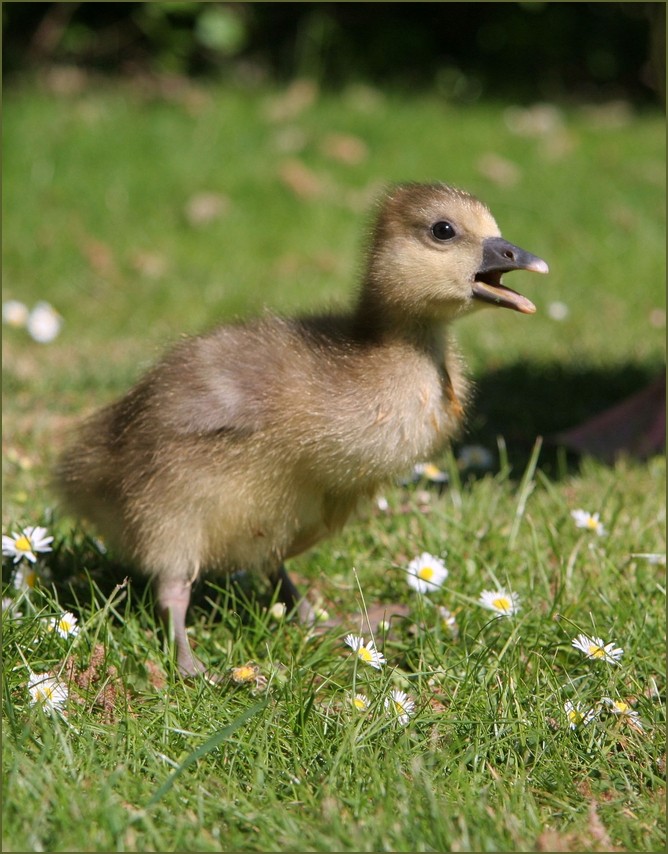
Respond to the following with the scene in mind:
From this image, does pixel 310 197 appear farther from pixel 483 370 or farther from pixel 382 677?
pixel 382 677

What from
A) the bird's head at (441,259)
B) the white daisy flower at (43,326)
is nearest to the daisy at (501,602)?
the bird's head at (441,259)

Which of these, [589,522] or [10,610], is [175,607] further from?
[589,522]

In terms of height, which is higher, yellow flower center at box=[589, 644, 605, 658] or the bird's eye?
the bird's eye

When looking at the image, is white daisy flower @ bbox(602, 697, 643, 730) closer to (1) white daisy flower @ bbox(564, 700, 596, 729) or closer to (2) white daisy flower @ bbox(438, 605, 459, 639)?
(1) white daisy flower @ bbox(564, 700, 596, 729)

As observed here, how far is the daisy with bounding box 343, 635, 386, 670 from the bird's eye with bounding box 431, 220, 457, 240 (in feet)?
3.49

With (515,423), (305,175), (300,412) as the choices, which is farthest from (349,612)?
(305,175)

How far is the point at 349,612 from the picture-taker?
10.6ft

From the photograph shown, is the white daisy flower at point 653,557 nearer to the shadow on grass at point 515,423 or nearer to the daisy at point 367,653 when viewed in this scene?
the shadow on grass at point 515,423

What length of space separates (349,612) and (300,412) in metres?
0.73

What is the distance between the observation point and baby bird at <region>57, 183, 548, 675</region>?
2.82 meters

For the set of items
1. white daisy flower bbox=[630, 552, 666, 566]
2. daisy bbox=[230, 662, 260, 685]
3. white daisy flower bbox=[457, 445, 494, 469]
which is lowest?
daisy bbox=[230, 662, 260, 685]

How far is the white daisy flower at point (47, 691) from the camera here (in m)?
2.48

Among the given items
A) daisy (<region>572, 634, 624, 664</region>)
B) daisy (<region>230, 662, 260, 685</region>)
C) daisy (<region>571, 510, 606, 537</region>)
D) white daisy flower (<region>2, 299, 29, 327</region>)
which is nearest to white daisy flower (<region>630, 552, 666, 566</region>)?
daisy (<region>571, 510, 606, 537</region>)

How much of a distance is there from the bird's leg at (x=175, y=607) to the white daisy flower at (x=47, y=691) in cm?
37
